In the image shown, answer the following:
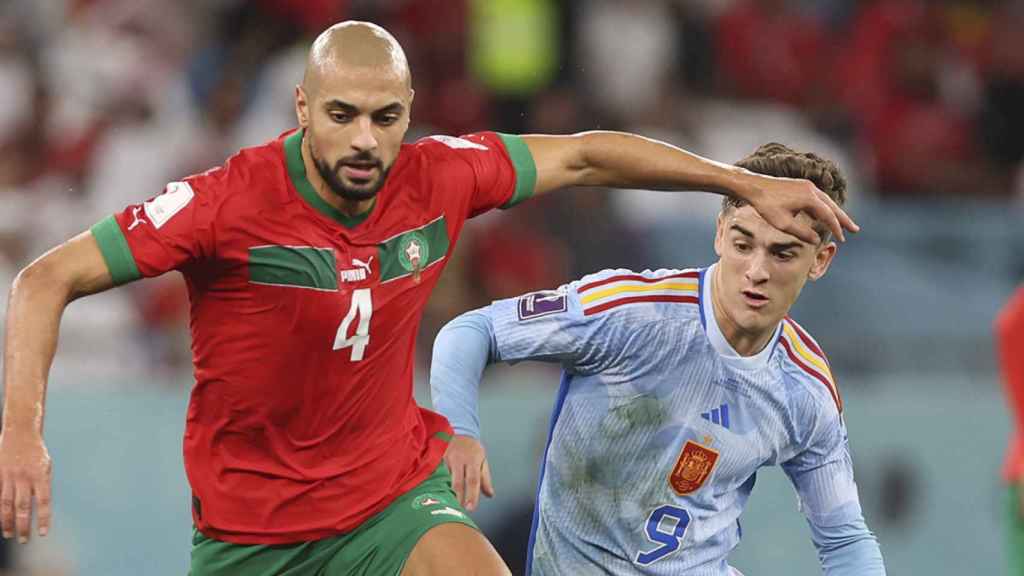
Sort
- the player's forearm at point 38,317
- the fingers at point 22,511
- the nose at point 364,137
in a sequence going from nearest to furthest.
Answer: the fingers at point 22,511 < the player's forearm at point 38,317 < the nose at point 364,137

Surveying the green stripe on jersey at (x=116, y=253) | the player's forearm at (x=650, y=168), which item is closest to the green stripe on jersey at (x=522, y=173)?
the player's forearm at (x=650, y=168)

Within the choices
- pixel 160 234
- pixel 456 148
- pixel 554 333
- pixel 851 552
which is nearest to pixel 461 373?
pixel 554 333

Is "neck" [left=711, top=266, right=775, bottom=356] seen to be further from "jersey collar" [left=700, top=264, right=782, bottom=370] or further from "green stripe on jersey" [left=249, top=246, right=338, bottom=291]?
"green stripe on jersey" [left=249, top=246, right=338, bottom=291]

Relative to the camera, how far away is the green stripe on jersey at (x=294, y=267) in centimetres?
452

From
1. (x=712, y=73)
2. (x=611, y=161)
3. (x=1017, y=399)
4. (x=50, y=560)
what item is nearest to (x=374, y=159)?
(x=611, y=161)

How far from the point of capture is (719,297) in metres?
5.10

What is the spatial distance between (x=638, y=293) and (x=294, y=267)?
1069mm

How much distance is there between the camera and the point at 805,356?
206 inches

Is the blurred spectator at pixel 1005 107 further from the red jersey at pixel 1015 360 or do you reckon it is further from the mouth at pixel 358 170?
the mouth at pixel 358 170

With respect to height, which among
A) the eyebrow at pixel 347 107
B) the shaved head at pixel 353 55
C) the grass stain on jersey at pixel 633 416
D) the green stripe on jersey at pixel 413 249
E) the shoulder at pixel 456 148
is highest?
the shaved head at pixel 353 55

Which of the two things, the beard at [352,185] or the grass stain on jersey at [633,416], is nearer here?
the beard at [352,185]

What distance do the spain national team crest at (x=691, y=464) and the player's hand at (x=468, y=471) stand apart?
0.63 meters

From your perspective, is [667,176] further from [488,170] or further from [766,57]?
[766,57]

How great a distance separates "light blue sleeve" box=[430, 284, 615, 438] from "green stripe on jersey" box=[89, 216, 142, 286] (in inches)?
42.9
